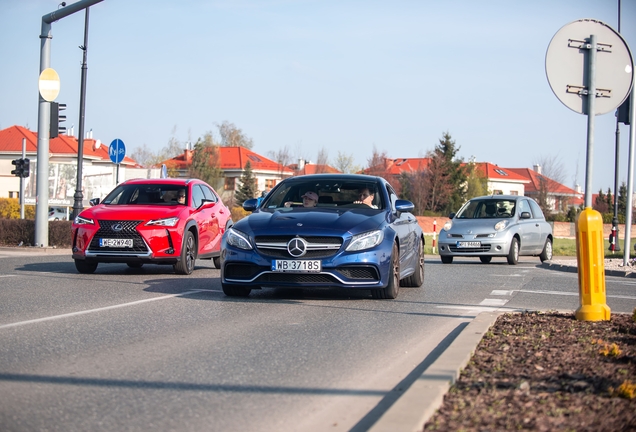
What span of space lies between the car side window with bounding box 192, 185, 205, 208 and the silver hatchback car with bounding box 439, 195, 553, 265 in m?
7.09

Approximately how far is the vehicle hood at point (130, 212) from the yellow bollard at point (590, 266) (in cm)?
774

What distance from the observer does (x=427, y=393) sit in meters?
4.52

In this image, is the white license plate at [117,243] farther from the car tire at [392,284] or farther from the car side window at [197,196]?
the car tire at [392,284]

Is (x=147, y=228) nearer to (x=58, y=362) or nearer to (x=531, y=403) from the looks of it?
(x=58, y=362)

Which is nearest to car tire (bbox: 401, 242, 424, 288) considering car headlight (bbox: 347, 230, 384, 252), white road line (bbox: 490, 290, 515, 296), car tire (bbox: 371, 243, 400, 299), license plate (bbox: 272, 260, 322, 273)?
white road line (bbox: 490, 290, 515, 296)

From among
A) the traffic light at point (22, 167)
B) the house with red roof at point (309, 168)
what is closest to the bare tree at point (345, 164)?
the house with red roof at point (309, 168)

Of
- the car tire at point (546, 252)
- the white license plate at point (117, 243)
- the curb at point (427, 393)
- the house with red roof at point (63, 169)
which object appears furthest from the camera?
the house with red roof at point (63, 169)

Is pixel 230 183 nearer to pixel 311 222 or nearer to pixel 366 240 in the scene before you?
pixel 311 222

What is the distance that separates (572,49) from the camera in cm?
807

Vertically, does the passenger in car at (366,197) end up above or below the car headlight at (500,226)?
above

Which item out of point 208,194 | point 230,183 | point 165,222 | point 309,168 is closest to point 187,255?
point 165,222

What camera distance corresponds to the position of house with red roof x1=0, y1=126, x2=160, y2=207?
45719 mm

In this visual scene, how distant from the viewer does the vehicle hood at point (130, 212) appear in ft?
44.3

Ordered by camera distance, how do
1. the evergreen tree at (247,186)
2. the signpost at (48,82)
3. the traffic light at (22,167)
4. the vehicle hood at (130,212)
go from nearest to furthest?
the vehicle hood at (130,212)
the signpost at (48,82)
the traffic light at (22,167)
the evergreen tree at (247,186)
